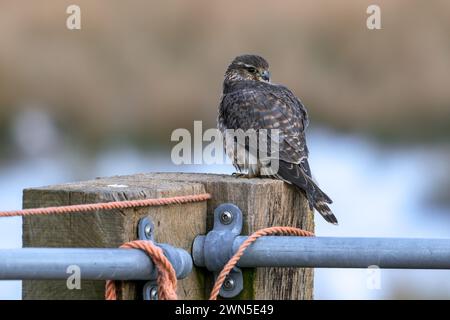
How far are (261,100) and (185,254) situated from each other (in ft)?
8.70

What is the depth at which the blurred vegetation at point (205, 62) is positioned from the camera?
11047 millimetres

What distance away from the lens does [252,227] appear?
3.12m

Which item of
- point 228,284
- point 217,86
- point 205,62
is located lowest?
point 228,284

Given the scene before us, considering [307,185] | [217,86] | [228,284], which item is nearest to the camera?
[228,284]

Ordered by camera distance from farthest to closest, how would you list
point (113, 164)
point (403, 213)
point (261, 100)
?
1. point (113, 164)
2. point (403, 213)
3. point (261, 100)

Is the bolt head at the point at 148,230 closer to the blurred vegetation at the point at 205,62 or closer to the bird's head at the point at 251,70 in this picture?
the bird's head at the point at 251,70

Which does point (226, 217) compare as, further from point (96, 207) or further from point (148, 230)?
point (96, 207)

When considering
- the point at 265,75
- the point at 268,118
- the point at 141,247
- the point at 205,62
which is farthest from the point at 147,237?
the point at 205,62

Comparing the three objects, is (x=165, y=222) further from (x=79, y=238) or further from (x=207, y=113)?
(x=207, y=113)

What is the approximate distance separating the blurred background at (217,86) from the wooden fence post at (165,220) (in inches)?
252

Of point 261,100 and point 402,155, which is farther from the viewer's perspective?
point 402,155

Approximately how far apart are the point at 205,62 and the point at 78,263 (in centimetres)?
890

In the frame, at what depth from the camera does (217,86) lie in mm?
10914
